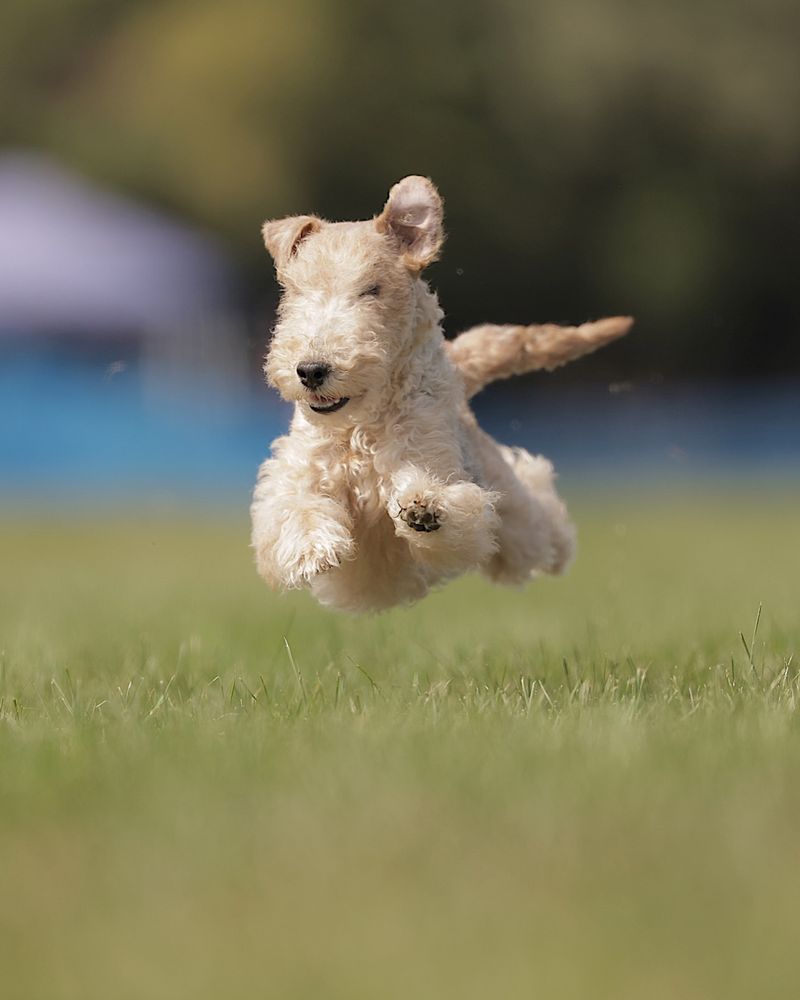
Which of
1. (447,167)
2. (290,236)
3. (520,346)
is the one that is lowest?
(290,236)

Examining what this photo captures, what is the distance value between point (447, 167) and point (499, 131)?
4.18 ft

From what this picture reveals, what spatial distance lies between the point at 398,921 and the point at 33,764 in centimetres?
129

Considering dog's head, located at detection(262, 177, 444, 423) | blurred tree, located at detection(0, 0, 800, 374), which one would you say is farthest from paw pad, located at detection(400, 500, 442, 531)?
blurred tree, located at detection(0, 0, 800, 374)

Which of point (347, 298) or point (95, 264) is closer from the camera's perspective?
point (347, 298)

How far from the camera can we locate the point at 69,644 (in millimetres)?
6293

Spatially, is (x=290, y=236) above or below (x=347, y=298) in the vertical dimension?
above

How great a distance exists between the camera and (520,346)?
5762 mm

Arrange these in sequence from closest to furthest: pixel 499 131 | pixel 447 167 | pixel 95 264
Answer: pixel 95 264 < pixel 447 167 < pixel 499 131

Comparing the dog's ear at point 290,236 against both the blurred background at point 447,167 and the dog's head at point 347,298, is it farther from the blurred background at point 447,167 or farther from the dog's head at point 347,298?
the blurred background at point 447,167

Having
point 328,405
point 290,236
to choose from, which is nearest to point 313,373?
point 328,405

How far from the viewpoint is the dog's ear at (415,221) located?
15.0 ft

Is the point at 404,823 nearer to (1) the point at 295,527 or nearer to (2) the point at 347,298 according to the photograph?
(1) the point at 295,527

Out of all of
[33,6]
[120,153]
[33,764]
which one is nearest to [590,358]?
[120,153]

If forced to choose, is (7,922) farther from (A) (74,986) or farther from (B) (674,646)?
(B) (674,646)
